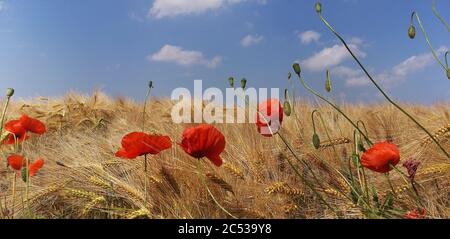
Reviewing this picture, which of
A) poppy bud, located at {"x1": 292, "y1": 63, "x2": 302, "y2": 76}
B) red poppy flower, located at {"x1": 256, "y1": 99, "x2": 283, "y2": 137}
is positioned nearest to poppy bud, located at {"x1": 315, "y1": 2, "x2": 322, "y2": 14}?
poppy bud, located at {"x1": 292, "y1": 63, "x2": 302, "y2": 76}

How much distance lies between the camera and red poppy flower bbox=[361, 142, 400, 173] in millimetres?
1004

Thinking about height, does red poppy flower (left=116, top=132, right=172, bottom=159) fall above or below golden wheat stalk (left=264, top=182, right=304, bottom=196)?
above

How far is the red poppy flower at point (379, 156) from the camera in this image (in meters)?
1.00

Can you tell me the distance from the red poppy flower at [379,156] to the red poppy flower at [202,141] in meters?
0.30

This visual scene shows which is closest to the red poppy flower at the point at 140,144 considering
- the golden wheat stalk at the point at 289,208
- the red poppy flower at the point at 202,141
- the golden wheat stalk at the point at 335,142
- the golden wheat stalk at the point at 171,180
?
the red poppy flower at the point at 202,141

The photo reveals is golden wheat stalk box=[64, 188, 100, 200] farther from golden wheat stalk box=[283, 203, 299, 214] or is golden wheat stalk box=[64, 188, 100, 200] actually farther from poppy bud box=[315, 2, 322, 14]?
poppy bud box=[315, 2, 322, 14]

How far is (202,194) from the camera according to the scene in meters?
1.40

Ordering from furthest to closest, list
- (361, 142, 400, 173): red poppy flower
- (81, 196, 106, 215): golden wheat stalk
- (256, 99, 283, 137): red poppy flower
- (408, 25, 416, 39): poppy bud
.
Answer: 1. (81, 196, 106, 215): golden wheat stalk
2. (256, 99, 283, 137): red poppy flower
3. (408, 25, 416, 39): poppy bud
4. (361, 142, 400, 173): red poppy flower

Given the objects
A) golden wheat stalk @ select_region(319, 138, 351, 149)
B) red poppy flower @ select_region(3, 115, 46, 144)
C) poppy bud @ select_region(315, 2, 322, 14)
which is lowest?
golden wheat stalk @ select_region(319, 138, 351, 149)

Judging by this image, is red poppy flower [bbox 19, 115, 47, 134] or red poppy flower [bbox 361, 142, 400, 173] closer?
red poppy flower [bbox 361, 142, 400, 173]

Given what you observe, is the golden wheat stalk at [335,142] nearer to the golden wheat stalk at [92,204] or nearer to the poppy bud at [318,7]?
the poppy bud at [318,7]

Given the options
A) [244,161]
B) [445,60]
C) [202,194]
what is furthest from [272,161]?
[445,60]

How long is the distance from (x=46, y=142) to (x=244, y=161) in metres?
1.62

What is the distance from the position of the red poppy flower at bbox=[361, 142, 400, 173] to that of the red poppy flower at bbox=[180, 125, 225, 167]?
0.98 feet
